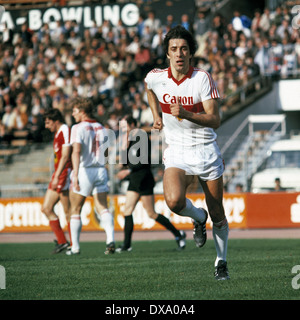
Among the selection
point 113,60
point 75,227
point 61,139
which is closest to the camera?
point 75,227

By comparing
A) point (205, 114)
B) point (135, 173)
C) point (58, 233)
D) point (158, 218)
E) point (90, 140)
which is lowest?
point (58, 233)

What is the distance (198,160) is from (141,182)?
5.03 meters

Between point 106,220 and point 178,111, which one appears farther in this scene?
point 106,220

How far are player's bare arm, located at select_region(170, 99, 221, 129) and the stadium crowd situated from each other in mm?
15434

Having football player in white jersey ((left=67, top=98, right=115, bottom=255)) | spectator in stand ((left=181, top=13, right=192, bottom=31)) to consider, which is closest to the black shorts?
football player in white jersey ((left=67, top=98, right=115, bottom=255))

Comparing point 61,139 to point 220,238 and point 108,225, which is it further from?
point 220,238

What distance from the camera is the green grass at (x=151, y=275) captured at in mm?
7438

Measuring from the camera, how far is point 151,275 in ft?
30.1

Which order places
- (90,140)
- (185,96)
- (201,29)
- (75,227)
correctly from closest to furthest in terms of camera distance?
(185,96) → (75,227) → (90,140) → (201,29)

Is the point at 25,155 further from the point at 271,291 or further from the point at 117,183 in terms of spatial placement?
the point at 271,291

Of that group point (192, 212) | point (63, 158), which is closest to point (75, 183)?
point (63, 158)

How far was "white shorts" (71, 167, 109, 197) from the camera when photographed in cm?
1263

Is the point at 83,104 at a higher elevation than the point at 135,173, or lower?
higher
